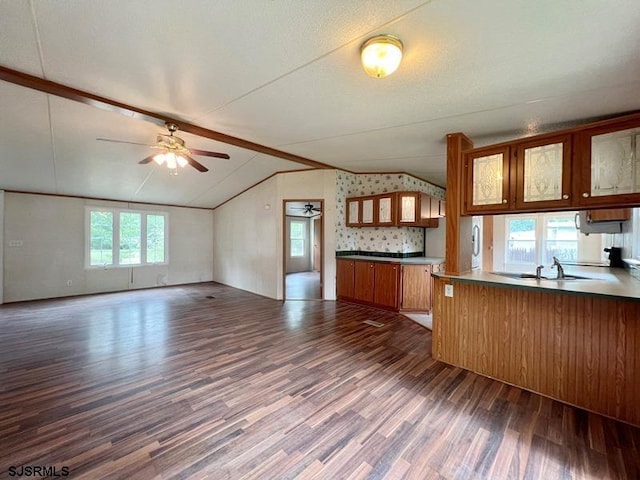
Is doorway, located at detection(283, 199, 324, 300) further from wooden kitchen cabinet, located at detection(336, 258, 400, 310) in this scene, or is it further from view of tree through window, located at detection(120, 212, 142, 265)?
view of tree through window, located at detection(120, 212, 142, 265)

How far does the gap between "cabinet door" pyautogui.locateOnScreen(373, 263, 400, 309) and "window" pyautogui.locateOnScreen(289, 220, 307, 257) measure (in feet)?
19.0

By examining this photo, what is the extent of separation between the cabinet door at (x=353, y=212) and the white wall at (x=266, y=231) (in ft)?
1.25

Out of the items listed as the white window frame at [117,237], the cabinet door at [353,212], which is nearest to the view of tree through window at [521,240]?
the cabinet door at [353,212]

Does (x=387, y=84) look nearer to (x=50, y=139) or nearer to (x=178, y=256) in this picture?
(x=50, y=139)

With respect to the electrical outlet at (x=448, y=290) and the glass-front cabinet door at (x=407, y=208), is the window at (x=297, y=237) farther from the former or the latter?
the electrical outlet at (x=448, y=290)

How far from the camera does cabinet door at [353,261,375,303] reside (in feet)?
16.3

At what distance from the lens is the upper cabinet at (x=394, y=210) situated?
16.2ft

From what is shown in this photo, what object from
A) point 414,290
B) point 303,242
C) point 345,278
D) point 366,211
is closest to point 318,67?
point 366,211

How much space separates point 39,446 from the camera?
1692 millimetres

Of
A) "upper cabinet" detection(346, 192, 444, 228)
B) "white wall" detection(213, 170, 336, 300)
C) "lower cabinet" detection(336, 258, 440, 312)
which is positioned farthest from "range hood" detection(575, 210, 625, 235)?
"white wall" detection(213, 170, 336, 300)

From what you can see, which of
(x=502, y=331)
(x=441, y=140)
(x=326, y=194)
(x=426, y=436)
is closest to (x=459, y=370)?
(x=502, y=331)

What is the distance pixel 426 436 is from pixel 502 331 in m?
1.32

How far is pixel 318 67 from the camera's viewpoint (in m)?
2.02

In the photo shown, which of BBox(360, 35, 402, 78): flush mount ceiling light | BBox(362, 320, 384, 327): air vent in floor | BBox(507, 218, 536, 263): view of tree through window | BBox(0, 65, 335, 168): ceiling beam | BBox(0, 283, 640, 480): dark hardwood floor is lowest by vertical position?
BBox(0, 283, 640, 480): dark hardwood floor
